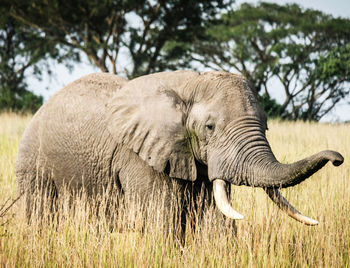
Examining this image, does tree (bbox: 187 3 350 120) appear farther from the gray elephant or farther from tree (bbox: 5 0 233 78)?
the gray elephant

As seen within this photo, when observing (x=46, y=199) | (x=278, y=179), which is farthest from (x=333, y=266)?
(x=46, y=199)

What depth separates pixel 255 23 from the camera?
26.2 meters

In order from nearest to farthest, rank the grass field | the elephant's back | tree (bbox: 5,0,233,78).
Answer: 1. the grass field
2. the elephant's back
3. tree (bbox: 5,0,233,78)

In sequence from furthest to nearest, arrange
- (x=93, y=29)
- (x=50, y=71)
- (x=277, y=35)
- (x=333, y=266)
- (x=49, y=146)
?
(x=50, y=71) < (x=277, y=35) < (x=93, y=29) < (x=49, y=146) < (x=333, y=266)

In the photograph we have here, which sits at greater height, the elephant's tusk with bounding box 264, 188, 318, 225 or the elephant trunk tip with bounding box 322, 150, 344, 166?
the elephant trunk tip with bounding box 322, 150, 344, 166

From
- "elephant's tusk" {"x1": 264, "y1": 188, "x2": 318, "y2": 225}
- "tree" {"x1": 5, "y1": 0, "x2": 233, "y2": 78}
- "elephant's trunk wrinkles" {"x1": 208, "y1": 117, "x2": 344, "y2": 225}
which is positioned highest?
"tree" {"x1": 5, "y1": 0, "x2": 233, "y2": 78}

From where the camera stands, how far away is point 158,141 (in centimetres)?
388

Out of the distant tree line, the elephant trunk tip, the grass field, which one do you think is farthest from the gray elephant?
the distant tree line

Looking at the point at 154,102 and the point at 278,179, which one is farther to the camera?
the point at 154,102

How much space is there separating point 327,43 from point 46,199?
2469 cm

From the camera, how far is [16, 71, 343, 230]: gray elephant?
141 inches

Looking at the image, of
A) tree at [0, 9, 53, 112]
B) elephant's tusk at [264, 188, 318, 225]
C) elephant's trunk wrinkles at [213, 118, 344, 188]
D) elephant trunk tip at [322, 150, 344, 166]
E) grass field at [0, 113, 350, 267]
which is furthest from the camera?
tree at [0, 9, 53, 112]

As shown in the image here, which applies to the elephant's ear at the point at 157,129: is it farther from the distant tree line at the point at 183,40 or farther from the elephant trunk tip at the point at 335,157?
the distant tree line at the point at 183,40

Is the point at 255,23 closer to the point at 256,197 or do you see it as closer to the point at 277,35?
the point at 277,35
